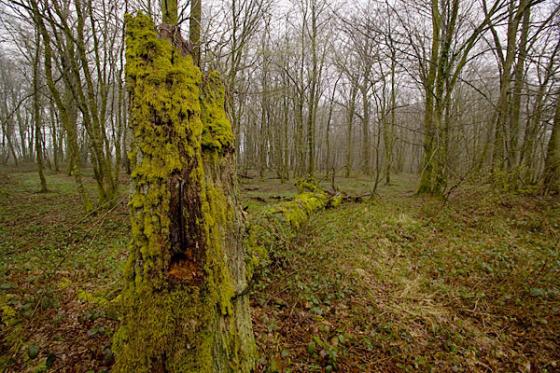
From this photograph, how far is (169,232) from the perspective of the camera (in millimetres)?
1732

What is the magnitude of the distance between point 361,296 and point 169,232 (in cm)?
342

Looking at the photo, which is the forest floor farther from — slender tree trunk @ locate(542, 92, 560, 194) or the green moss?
slender tree trunk @ locate(542, 92, 560, 194)

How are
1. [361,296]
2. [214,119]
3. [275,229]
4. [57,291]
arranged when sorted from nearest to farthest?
[214,119] < [57,291] < [361,296] < [275,229]

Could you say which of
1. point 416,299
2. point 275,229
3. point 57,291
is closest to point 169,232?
point 57,291

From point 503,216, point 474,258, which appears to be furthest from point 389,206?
point 474,258

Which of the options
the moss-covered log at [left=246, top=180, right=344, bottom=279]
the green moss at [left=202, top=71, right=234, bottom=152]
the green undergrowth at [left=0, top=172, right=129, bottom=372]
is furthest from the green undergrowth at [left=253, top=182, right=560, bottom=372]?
the green moss at [left=202, top=71, right=234, bottom=152]

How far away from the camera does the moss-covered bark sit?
172cm

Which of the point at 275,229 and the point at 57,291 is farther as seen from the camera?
the point at 275,229

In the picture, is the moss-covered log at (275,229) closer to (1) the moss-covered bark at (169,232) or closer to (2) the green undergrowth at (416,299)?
(2) the green undergrowth at (416,299)

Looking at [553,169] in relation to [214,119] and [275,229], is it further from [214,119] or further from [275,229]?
[214,119]

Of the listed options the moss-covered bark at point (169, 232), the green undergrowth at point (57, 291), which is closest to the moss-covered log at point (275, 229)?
the moss-covered bark at point (169, 232)

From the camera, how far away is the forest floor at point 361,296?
282cm

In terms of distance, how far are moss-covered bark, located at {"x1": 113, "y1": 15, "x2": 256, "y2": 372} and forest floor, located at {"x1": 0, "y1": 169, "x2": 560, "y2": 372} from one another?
0.34 meters

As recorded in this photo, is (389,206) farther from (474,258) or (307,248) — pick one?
(307,248)
